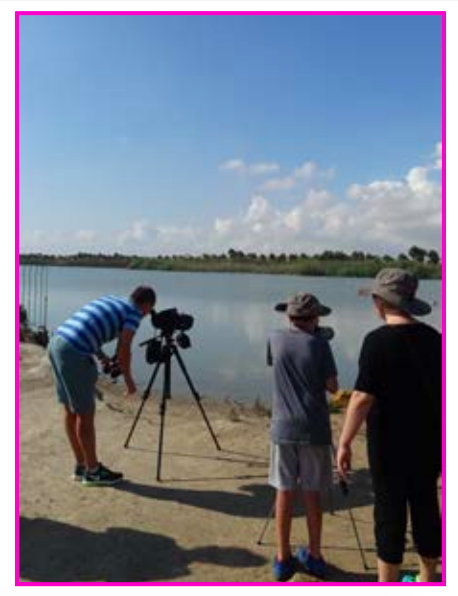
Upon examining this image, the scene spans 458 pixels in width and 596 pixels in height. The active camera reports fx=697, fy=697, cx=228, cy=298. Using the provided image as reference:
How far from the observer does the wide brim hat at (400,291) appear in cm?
305

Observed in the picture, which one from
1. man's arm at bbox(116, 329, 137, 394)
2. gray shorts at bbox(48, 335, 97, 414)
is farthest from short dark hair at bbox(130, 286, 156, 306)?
gray shorts at bbox(48, 335, 97, 414)

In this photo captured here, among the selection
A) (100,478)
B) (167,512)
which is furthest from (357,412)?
(100,478)

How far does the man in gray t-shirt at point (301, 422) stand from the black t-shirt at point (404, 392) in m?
0.51

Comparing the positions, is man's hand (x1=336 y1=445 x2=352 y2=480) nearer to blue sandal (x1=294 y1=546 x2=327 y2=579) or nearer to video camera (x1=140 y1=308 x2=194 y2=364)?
blue sandal (x1=294 y1=546 x2=327 y2=579)

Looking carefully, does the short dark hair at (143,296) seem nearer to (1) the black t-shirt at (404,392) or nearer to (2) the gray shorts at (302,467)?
(2) the gray shorts at (302,467)

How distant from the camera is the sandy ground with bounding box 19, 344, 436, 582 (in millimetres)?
3740

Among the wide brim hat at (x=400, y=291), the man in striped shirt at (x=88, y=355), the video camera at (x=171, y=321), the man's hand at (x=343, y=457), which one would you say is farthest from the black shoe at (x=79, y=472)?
the wide brim hat at (x=400, y=291)

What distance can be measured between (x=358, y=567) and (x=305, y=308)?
1440 mm

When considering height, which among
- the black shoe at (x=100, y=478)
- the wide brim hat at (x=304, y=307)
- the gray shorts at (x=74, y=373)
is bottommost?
the black shoe at (x=100, y=478)

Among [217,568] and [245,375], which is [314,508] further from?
[245,375]

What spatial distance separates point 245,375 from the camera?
42.7ft

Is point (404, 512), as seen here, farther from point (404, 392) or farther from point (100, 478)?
point (100, 478)

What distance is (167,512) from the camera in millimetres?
4555
